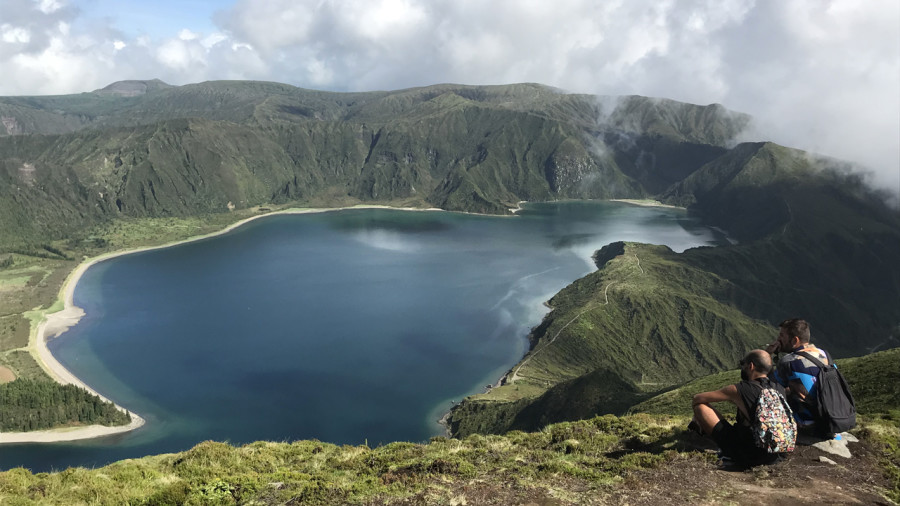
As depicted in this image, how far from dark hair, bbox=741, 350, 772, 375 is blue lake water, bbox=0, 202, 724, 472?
232ft

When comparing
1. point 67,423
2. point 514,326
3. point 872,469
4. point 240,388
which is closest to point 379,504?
point 872,469

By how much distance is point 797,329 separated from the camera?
1351 centimetres

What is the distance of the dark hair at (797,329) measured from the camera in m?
13.4

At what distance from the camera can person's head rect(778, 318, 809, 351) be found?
1341 cm

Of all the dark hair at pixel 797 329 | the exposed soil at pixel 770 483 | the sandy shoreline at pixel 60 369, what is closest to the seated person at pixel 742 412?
the exposed soil at pixel 770 483

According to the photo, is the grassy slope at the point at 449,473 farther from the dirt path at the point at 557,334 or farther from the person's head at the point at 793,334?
the dirt path at the point at 557,334

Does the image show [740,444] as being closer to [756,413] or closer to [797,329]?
[756,413]

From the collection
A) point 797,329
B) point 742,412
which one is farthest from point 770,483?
point 797,329

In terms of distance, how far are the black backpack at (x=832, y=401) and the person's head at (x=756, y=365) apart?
1.79m

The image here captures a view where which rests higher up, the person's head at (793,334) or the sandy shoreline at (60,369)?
the person's head at (793,334)

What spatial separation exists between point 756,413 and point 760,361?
1228 mm

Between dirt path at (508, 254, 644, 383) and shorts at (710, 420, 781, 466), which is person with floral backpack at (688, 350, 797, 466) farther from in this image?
dirt path at (508, 254, 644, 383)

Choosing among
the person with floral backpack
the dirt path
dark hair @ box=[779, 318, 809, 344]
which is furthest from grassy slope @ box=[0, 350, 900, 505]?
the dirt path

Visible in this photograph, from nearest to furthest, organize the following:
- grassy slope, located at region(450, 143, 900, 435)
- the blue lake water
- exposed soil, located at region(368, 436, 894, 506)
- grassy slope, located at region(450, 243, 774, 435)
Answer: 1. exposed soil, located at region(368, 436, 894, 506)
2. grassy slope, located at region(450, 143, 900, 435)
3. the blue lake water
4. grassy slope, located at region(450, 243, 774, 435)
